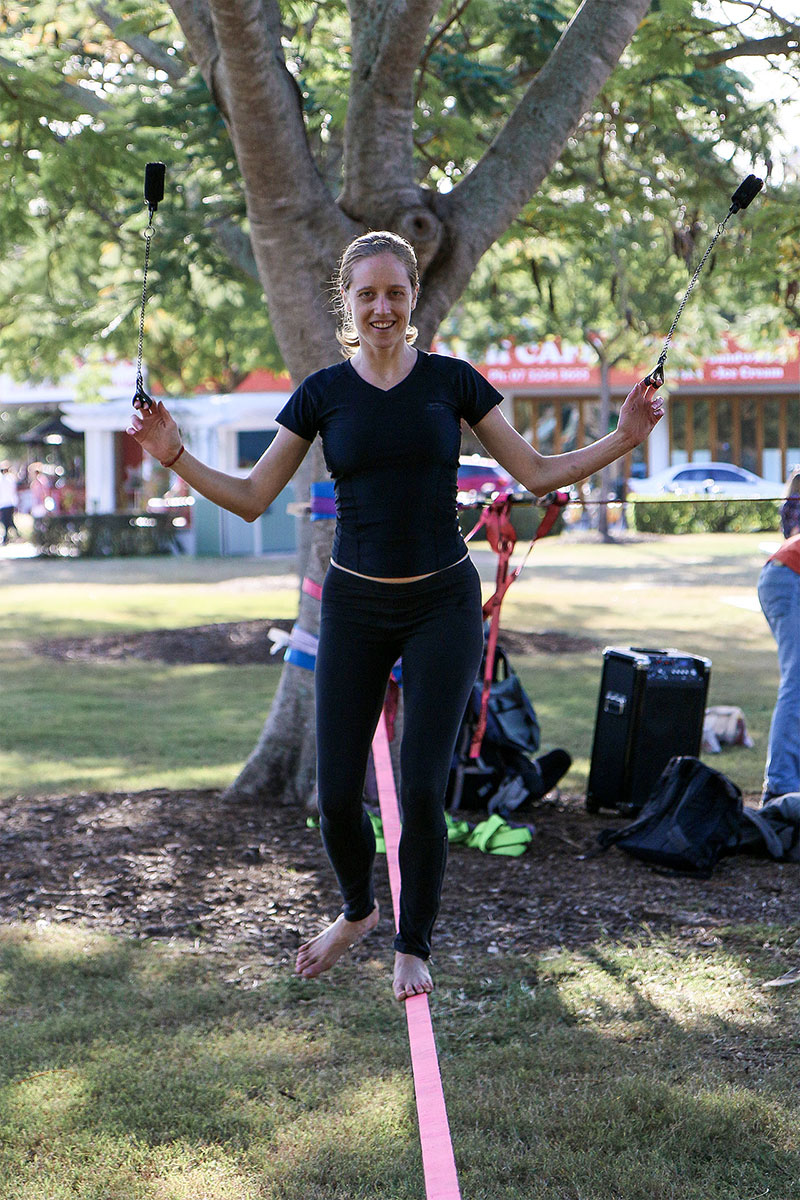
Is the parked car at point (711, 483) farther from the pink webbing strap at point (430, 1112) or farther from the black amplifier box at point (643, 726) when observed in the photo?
the pink webbing strap at point (430, 1112)

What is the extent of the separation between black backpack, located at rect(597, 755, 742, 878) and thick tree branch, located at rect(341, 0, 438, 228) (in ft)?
10.5

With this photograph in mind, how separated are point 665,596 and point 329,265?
1384cm

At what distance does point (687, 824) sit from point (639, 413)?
10.0 feet

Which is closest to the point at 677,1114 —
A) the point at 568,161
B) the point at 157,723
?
the point at 157,723

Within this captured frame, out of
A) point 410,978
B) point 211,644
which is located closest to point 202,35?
point 410,978

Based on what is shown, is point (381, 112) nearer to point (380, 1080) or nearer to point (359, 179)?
point (359, 179)

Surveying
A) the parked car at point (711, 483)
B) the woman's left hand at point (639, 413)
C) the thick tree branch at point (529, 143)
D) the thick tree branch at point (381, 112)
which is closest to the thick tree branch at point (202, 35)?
the thick tree branch at point (381, 112)

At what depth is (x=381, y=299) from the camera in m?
3.69

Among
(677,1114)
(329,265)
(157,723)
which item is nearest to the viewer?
(677,1114)

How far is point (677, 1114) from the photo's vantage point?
12.4 feet

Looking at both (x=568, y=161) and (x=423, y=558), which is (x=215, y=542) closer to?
(x=568, y=161)

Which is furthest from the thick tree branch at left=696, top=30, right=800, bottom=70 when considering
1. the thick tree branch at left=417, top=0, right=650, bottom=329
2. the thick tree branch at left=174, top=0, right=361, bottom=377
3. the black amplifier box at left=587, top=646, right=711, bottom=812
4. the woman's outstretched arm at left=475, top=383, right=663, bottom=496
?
the woman's outstretched arm at left=475, top=383, right=663, bottom=496

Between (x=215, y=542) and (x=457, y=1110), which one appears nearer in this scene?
(x=457, y=1110)

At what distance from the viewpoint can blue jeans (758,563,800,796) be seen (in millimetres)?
7215
